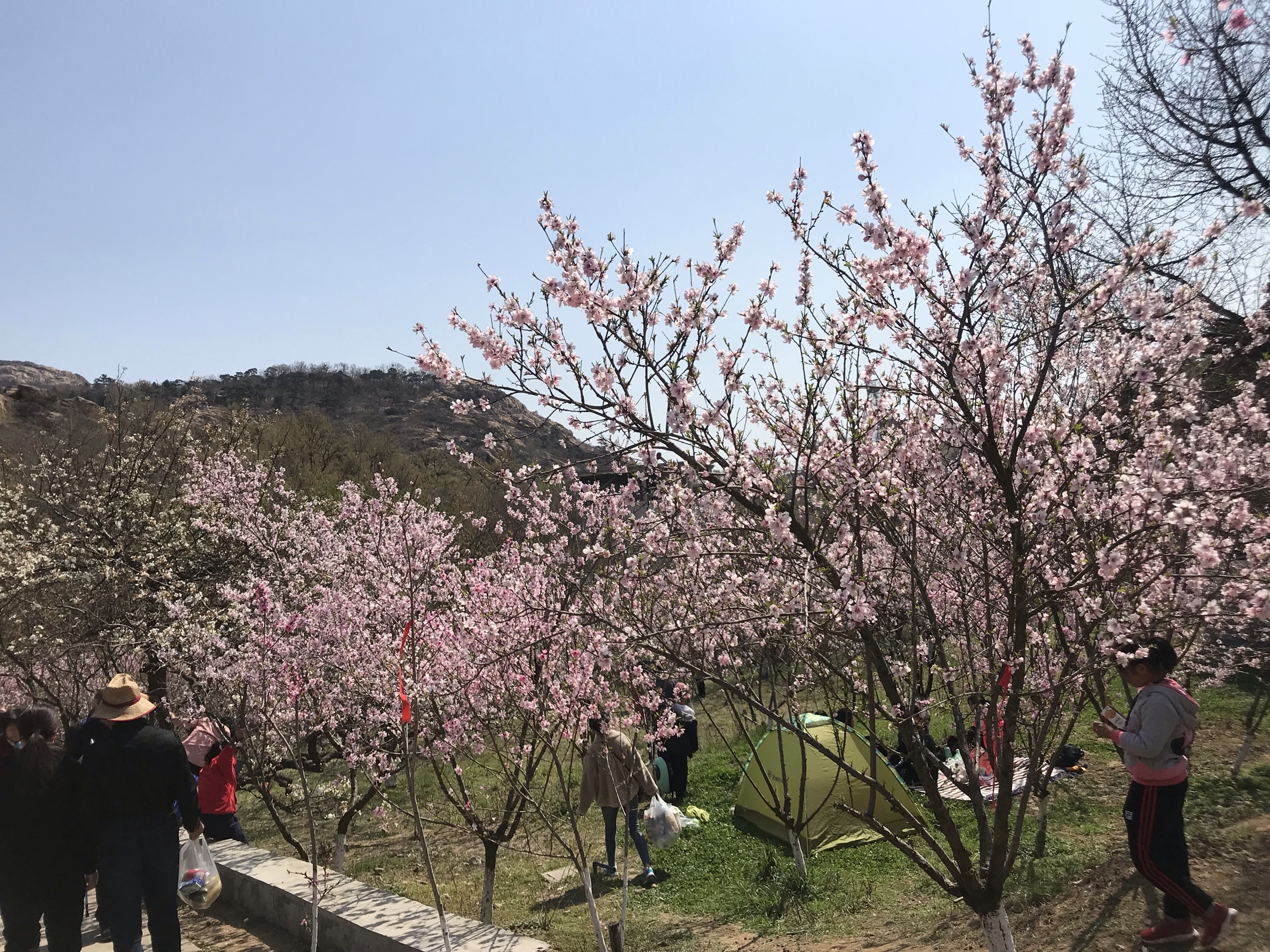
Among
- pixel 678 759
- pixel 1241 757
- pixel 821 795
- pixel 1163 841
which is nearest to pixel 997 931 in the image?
pixel 1163 841

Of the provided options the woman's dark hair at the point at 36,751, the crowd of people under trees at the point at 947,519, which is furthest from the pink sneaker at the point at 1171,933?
the woman's dark hair at the point at 36,751

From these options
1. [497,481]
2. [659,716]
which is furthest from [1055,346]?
[659,716]

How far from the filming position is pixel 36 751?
440 cm

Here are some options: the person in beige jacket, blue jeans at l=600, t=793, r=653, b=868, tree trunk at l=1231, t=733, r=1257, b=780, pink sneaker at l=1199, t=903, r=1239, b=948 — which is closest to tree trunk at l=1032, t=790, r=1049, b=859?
tree trunk at l=1231, t=733, r=1257, b=780

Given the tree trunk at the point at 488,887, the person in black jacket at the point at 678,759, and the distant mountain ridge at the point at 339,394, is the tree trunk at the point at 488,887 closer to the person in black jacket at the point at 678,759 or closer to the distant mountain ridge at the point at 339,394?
the person in black jacket at the point at 678,759

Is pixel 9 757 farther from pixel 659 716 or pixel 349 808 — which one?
pixel 659 716

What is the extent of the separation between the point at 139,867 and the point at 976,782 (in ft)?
13.2

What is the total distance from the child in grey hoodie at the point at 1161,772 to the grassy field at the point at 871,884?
571mm

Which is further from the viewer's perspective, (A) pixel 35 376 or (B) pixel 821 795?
(A) pixel 35 376

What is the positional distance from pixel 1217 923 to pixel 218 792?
7292mm

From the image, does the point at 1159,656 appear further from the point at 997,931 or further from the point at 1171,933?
the point at 1171,933

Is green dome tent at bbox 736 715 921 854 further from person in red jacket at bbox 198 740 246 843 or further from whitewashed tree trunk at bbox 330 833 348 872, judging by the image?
person in red jacket at bbox 198 740 246 843

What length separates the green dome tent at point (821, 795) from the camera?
863cm

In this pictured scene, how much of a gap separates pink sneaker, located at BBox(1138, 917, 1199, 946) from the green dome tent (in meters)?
3.89
